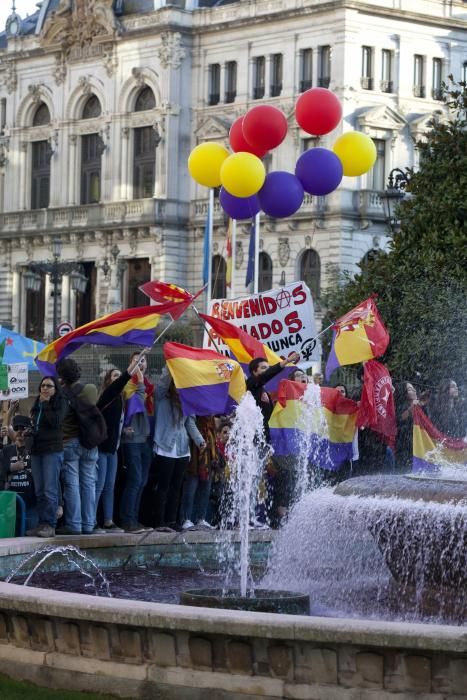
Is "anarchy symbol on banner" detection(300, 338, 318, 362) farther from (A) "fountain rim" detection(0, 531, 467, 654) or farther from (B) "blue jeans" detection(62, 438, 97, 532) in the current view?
(A) "fountain rim" detection(0, 531, 467, 654)

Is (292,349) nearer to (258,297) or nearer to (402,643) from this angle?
(258,297)

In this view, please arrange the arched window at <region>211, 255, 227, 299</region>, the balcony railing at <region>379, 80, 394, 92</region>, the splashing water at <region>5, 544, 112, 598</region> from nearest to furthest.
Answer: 1. the splashing water at <region>5, 544, 112, 598</region>
2. the balcony railing at <region>379, 80, 394, 92</region>
3. the arched window at <region>211, 255, 227, 299</region>

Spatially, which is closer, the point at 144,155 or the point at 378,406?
the point at 378,406

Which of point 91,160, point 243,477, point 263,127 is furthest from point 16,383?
point 91,160

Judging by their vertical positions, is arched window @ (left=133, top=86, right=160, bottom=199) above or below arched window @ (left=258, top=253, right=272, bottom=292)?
above

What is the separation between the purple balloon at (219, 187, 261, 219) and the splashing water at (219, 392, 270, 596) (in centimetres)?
544

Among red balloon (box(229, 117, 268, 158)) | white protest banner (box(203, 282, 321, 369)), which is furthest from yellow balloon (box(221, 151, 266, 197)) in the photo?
white protest banner (box(203, 282, 321, 369))

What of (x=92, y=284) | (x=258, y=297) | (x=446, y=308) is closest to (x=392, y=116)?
(x=92, y=284)

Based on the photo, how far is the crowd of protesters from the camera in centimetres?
1359

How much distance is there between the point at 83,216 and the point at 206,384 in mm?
49809

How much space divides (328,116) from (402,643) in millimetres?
12907

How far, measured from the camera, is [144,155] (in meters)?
62.3

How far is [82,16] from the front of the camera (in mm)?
64062

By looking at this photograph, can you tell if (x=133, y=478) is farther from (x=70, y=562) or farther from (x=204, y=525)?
(x=70, y=562)
